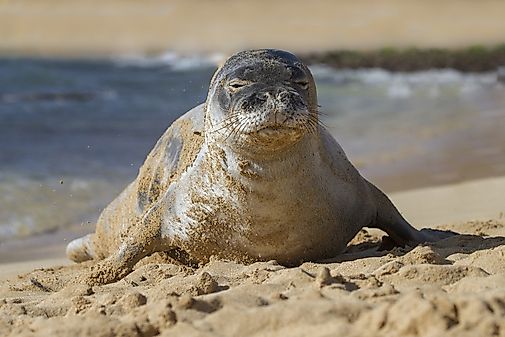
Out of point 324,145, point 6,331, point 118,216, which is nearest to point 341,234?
point 324,145

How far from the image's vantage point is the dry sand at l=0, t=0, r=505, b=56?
36.6m

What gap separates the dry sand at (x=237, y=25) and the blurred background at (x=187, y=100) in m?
0.19

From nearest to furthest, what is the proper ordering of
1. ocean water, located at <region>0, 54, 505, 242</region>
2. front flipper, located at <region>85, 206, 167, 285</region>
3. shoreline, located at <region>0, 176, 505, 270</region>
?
front flipper, located at <region>85, 206, 167, 285</region> < shoreline, located at <region>0, 176, 505, 270</region> < ocean water, located at <region>0, 54, 505, 242</region>

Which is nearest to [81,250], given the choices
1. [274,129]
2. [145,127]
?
[274,129]

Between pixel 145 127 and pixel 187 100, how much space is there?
3.30 metres

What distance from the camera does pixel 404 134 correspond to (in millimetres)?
12430

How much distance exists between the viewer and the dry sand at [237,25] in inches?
1442

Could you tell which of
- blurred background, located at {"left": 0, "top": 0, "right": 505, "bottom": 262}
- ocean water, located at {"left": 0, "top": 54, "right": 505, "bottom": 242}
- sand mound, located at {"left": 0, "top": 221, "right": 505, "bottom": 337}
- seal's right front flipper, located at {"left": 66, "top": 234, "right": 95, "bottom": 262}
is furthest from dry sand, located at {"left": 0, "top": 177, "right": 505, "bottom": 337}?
ocean water, located at {"left": 0, "top": 54, "right": 505, "bottom": 242}

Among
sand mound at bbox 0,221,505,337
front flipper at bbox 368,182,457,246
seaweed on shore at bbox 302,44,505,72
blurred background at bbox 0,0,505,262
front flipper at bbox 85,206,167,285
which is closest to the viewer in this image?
sand mound at bbox 0,221,505,337

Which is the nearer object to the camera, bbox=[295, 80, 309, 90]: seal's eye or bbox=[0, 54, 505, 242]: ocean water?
bbox=[295, 80, 309, 90]: seal's eye

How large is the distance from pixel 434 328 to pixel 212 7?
54.6 metres

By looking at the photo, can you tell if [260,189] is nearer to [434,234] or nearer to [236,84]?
[236,84]

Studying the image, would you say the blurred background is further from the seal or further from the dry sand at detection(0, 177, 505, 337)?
the dry sand at detection(0, 177, 505, 337)

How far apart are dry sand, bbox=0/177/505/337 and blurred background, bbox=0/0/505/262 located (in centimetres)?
99
